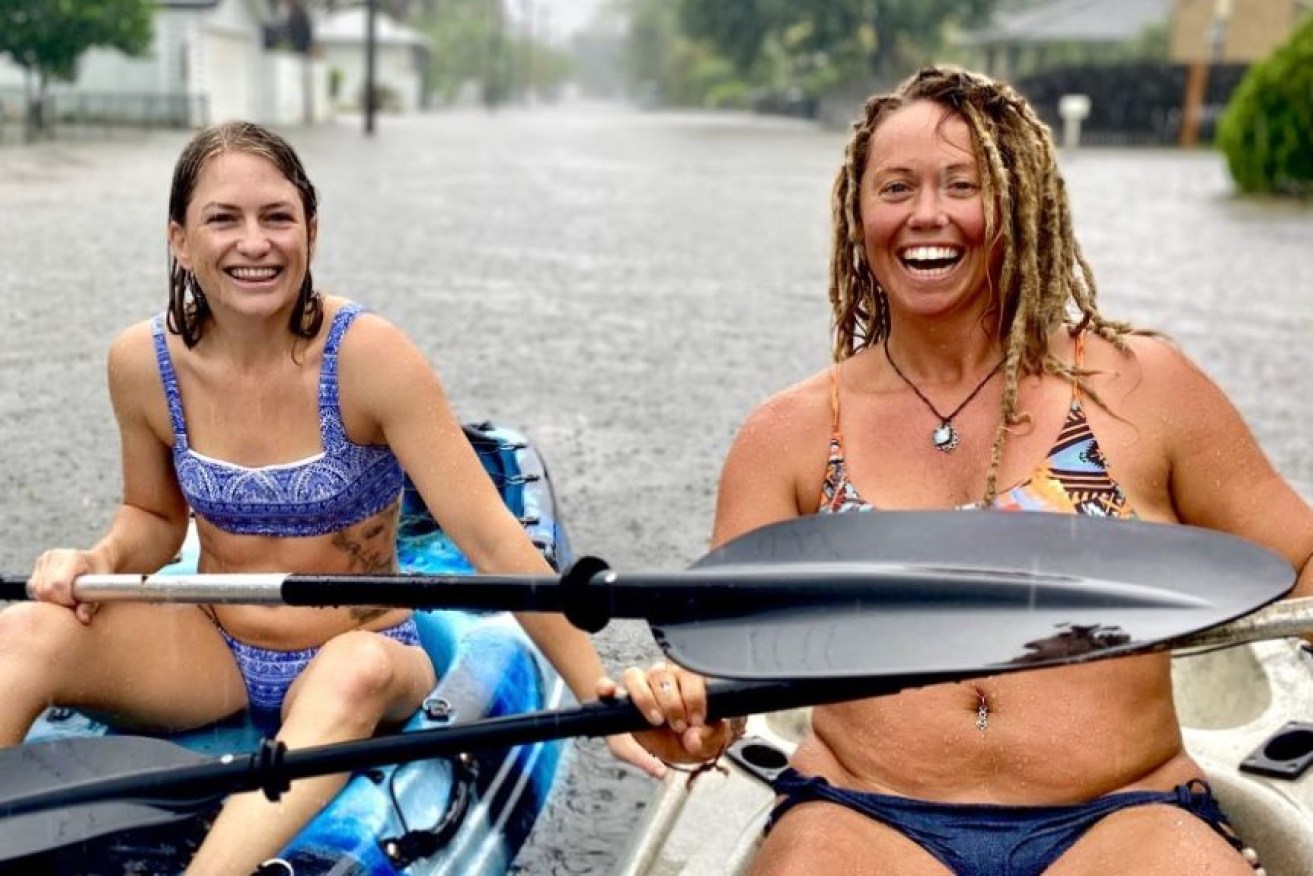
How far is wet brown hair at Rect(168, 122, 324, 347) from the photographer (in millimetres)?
2598

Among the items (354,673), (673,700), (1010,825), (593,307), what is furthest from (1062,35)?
(673,700)

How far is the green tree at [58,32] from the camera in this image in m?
23.3

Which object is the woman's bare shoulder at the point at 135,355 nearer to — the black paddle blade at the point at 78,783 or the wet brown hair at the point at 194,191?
the wet brown hair at the point at 194,191

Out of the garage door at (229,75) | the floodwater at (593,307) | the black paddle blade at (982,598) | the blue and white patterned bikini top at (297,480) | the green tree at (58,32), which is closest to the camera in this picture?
the black paddle blade at (982,598)

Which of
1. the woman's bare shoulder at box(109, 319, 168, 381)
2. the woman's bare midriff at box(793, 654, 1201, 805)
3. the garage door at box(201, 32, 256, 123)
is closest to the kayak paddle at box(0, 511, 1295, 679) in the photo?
the woman's bare midriff at box(793, 654, 1201, 805)

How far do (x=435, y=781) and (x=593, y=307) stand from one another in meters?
7.40

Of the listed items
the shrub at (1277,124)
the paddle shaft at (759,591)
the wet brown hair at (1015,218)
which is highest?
the wet brown hair at (1015,218)

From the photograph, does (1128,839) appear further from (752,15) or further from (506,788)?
(752,15)

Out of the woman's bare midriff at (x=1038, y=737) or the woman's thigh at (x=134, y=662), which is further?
the woman's thigh at (x=134, y=662)

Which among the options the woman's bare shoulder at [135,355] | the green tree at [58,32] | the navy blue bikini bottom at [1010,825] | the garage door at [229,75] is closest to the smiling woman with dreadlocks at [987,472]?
the navy blue bikini bottom at [1010,825]

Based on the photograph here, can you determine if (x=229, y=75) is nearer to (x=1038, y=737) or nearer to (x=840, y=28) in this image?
(x=840, y=28)

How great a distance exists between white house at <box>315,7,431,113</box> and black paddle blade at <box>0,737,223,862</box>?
51.4 meters

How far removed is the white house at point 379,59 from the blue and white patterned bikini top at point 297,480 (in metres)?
50.8

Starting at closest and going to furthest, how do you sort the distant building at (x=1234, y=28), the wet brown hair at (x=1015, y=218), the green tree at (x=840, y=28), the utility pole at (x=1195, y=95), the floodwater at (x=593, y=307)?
the wet brown hair at (x=1015, y=218) → the floodwater at (x=593, y=307) → the utility pole at (x=1195, y=95) → the distant building at (x=1234, y=28) → the green tree at (x=840, y=28)
